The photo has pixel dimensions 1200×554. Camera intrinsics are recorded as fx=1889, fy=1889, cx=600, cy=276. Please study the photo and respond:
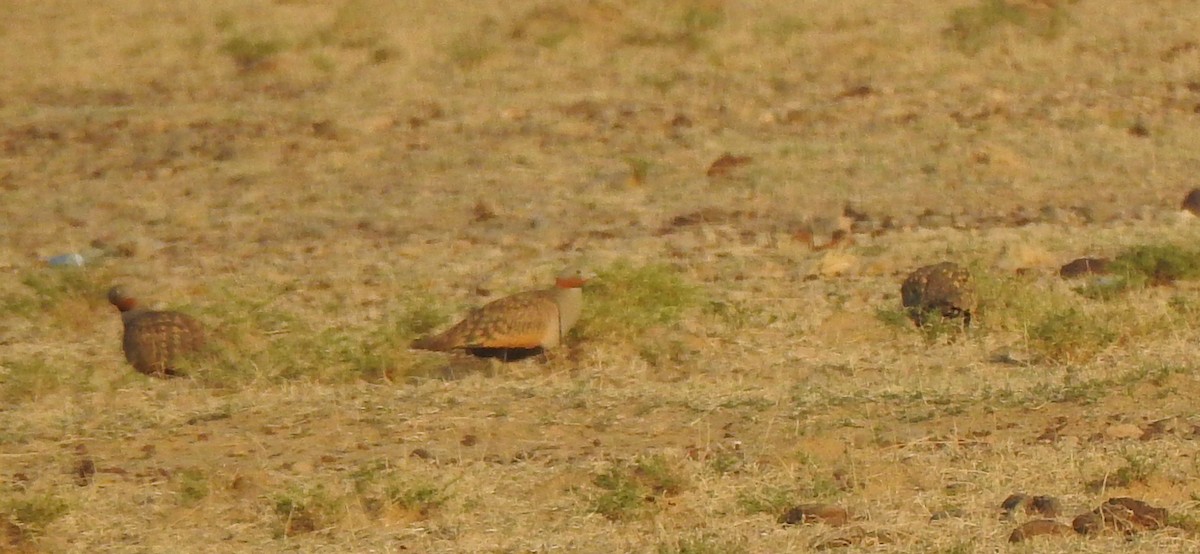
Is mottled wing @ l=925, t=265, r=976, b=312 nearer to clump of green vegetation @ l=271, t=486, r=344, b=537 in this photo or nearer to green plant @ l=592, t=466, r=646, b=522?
green plant @ l=592, t=466, r=646, b=522

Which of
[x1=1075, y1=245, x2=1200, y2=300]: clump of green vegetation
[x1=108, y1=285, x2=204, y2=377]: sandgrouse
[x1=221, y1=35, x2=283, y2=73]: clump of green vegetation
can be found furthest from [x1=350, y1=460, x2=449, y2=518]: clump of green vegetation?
[x1=221, y1=35, x2=283, y2=73]: clump of green vegetation

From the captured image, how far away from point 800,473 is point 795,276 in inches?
138

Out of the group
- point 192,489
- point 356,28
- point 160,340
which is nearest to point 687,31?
point 356,28

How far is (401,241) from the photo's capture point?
990 centimetres

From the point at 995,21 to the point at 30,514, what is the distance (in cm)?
1081

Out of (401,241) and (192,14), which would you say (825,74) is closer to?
(401,241)

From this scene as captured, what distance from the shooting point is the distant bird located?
7188 millimetres

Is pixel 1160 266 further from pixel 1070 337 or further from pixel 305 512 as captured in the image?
pixel 305 512

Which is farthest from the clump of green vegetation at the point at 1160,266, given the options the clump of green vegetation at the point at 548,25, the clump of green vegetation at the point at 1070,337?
the clump of green vegetation at the point at 548,25

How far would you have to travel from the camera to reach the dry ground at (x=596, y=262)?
16.1 feet

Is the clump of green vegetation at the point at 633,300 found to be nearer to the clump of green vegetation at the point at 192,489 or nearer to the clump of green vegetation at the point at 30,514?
the clump of green vegetation at the point at 192,489

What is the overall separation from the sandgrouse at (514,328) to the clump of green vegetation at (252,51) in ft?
28.0

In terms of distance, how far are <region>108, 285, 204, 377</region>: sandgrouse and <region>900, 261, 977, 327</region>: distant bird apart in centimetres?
272

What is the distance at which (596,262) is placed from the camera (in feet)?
29.3
